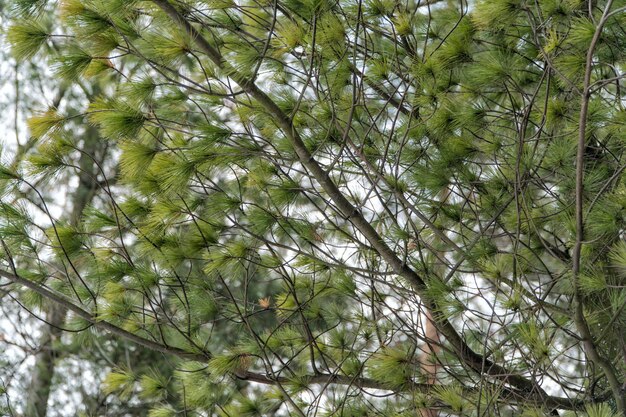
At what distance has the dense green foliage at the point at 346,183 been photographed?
185cm

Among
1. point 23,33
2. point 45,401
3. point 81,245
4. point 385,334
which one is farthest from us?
point 45,401

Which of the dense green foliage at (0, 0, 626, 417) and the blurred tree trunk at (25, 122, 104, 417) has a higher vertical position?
the blurred tree trunk at (25, 122, 104, 417)

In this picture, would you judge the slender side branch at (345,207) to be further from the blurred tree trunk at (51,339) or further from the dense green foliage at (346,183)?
the blurred tree trunk at (51,339)

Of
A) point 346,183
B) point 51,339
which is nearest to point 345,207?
point 346,183

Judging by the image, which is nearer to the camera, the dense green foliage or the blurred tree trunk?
the dense green foliage

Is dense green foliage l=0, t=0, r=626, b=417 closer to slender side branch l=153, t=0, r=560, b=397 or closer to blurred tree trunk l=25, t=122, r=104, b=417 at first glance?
slender side branch l=153, t=0, r=560, b=397

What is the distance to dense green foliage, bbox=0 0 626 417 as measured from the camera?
1846 mm

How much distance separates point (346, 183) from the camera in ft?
7.68

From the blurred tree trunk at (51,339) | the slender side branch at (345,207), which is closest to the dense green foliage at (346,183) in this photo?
the slender side branch at (345,207)

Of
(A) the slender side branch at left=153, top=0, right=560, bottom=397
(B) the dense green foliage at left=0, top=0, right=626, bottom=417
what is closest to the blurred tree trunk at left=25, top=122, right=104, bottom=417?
(B) the dense green foliage at left=0, top=0, right=626, bottom=417

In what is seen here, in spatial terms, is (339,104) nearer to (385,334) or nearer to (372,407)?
(385,334)

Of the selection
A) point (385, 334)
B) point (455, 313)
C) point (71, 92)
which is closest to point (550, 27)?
point (455, 313)

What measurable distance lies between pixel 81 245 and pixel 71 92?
260 cm

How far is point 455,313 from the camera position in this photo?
6.13ft
